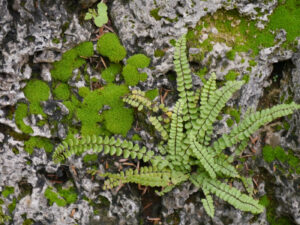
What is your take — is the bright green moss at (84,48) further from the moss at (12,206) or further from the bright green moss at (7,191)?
the moss at (12,206)

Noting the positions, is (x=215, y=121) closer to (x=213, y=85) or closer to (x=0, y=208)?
(x=213, y=85)

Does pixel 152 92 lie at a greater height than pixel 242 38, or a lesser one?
lesser

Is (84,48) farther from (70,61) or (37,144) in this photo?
(37,144)

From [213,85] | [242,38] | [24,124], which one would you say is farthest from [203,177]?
[24,124]

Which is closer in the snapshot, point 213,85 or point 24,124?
point 213,85

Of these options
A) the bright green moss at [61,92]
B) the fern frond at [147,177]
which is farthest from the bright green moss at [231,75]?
the bright green moss at [61,92]

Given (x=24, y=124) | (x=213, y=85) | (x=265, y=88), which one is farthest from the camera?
(x=265, y=88)
